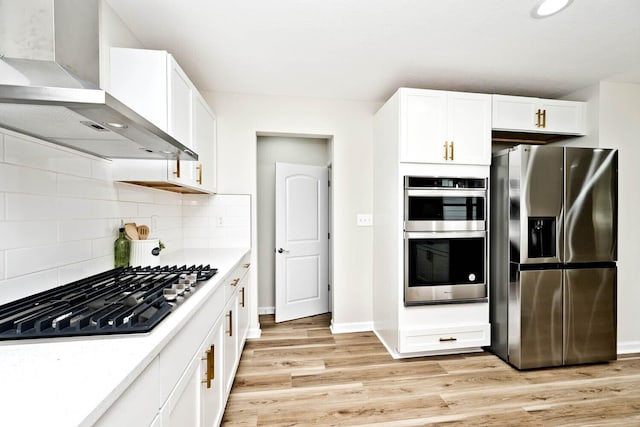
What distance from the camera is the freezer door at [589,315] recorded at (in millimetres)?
2389

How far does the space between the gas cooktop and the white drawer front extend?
1734 mm

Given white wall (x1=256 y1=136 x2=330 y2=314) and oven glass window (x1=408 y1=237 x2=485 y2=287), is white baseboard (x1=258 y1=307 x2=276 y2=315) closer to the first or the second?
A: white wall (x1=256 y1=136 x2=330 y2=314)

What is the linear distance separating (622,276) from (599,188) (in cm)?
95

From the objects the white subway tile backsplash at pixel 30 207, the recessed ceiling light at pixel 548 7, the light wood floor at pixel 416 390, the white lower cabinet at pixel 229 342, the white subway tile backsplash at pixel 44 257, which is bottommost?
the light wood floor at pixel 416 390

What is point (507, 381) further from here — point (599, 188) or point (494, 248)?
point (599, 188)

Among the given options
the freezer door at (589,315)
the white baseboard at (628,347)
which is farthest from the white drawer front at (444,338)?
the white baseboard at (628,347)

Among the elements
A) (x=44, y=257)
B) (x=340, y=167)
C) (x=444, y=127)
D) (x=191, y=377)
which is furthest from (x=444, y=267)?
(x=44, y=257)

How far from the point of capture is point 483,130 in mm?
2555

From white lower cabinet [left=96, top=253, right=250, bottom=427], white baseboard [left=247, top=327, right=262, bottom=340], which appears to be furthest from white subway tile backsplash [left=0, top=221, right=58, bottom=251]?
white baseboard [left=247, top=327, right=262, bottom=340]

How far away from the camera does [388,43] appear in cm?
211

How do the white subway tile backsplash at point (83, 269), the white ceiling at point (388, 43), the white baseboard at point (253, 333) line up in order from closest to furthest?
1. the white subway tile backsplash at point (83, 269)
2. the white ceiling at point (388, 43)
3. the white baseboard at point (253, 333)

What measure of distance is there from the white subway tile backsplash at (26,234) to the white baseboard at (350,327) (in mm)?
2472

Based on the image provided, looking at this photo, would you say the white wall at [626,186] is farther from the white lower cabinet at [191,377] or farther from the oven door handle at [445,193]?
the white lower cabinet at [191,377]

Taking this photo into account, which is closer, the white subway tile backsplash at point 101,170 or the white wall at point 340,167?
the white subway tile backsplash at point 101,170
